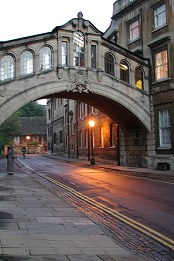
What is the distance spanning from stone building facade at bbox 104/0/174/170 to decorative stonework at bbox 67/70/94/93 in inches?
199

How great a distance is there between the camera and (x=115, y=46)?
2836 centimetres

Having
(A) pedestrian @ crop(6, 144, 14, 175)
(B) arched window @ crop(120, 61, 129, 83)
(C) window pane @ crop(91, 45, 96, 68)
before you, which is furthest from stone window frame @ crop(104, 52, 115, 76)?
(A) pedestrian @ crop(6, 144, 14, 175)

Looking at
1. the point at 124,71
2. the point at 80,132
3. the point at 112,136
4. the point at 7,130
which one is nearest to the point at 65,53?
the point at 124,71

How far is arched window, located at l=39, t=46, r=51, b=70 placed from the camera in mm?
26281

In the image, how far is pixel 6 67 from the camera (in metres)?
25.3

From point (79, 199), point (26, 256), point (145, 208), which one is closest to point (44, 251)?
point (26, 256)

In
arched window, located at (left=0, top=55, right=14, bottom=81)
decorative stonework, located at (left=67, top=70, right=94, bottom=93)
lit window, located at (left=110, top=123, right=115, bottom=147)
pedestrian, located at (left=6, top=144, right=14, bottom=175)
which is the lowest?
pedestrian, located at (left=6, top=144, right=14, bottom=175)

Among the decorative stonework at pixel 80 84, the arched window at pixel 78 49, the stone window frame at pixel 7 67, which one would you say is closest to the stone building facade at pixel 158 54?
the arched window at pixel 78 49

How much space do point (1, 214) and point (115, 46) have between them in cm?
2094

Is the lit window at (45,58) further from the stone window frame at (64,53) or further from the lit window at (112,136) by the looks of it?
the lit window at (112,136)

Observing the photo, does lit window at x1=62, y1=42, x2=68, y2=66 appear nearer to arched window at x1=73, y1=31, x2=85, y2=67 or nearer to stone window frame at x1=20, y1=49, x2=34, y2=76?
arched window at x1=73, y1=31, x2=85, y2=67

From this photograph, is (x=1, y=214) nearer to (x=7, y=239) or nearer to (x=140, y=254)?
(x=7, y=239)

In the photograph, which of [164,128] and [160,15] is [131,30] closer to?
[160,15]

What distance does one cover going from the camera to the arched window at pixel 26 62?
25.9 m
